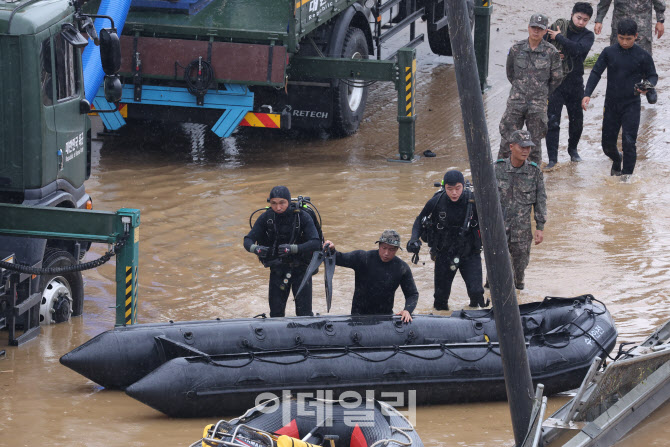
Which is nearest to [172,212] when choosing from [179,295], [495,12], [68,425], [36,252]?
[179,295]

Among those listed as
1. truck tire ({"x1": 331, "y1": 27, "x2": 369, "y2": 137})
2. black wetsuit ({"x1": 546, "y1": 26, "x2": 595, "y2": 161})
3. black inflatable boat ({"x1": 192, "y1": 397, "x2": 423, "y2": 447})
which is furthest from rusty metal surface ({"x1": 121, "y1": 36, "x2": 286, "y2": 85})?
black inflatable boat ({"x1": 192, "y1": 397, "x2": 423, "y2": 447})

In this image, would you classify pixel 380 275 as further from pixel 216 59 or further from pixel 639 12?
pixel 639 12

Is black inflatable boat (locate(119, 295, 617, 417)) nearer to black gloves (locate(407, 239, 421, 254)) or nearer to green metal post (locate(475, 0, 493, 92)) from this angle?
black gloves (locate(407, 239, 421, 254))

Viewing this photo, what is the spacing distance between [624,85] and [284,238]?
19.0 ft

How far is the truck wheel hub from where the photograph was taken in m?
8.65

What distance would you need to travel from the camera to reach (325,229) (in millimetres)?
11336

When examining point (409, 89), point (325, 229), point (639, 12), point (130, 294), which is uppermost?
point (639, 12)

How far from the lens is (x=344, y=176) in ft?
43.8

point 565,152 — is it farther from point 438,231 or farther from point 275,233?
point 275,233

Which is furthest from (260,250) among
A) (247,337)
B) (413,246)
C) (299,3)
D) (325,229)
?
(299,3)

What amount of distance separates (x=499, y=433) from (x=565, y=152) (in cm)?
797

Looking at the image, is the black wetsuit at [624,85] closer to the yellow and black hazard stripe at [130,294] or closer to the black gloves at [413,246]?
the black gloves at [413,246]

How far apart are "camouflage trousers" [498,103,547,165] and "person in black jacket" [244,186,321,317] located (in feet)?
14.3

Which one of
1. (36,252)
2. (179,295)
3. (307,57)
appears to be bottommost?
(179,295)
